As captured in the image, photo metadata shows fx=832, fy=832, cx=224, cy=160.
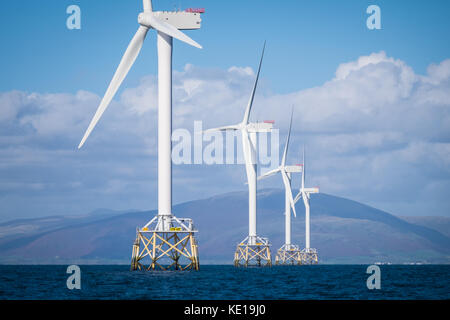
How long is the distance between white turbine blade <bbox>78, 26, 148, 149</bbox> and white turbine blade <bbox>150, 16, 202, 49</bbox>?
203 cm

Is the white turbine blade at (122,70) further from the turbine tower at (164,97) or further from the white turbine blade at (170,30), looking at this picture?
the white turbine blade at (170,30)

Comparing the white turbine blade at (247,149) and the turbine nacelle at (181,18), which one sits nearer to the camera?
the turbine nacelle at (181,18)

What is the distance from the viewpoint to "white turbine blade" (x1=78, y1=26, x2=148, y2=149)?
92.9 m

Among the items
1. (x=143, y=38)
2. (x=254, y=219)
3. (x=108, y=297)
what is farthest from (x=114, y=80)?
(x=254, y=219)

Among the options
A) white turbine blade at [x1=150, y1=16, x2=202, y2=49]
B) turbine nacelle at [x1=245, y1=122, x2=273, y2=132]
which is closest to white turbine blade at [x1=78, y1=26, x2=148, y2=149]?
white turbine blade at [x1=150, y1=16, x2=202, y2=49]

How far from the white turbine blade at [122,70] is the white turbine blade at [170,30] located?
2026mm

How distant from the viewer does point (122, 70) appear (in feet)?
319

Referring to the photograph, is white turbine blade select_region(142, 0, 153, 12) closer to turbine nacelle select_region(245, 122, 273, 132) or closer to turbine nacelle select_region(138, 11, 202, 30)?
turbine nacelle select_region(138, 11, 202, 30)

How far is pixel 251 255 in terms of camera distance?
189m

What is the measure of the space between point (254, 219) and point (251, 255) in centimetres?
1943

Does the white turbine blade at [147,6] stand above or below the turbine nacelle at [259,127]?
above

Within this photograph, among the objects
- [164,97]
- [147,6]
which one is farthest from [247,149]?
[147,6]

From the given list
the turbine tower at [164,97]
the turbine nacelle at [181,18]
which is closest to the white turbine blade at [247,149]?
the turbine tower at [164,97]

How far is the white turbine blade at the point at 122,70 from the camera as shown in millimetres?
92938
